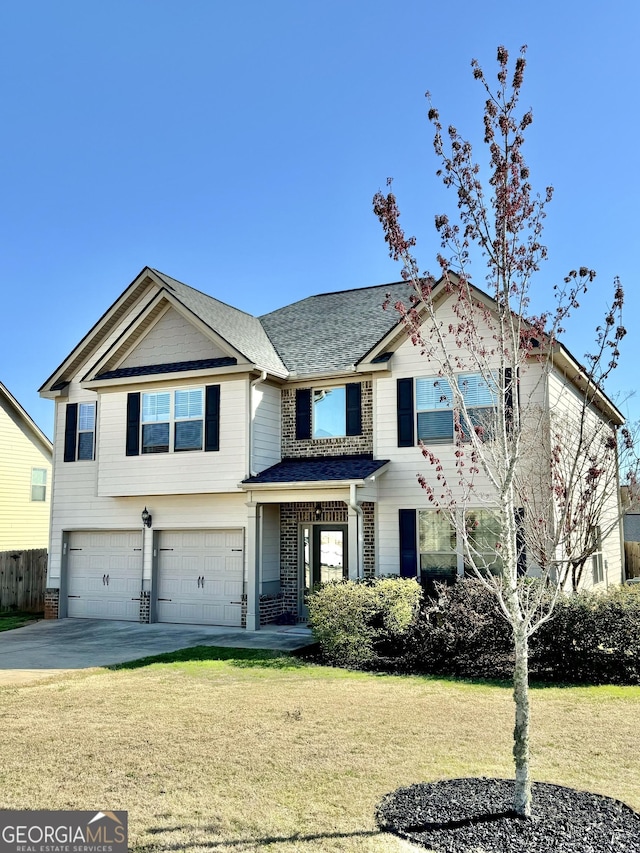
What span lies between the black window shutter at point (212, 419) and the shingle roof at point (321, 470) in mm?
1324

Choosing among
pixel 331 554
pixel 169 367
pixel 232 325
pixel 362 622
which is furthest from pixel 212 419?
pixel 362 622

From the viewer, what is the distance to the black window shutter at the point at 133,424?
18.1 meters

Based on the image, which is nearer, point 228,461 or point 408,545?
point 408,545

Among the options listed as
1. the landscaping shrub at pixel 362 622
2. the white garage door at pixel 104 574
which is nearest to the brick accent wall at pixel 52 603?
the white garage door at pixel 104 574

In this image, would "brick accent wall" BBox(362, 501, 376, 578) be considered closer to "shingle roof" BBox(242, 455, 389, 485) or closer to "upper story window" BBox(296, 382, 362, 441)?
"shingle roof" BBox(242, 455, 389, 485)

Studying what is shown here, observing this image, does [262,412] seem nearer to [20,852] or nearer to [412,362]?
[412,362]

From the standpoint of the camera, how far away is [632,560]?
27328 mm

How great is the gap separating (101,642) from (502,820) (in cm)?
1178

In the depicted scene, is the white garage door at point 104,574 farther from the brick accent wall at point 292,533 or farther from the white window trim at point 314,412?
the white window trim at point 314,412

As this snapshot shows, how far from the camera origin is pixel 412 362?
53.3 ft

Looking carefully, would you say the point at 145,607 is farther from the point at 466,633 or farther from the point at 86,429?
the point at 466,633

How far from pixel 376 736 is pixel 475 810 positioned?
244cm

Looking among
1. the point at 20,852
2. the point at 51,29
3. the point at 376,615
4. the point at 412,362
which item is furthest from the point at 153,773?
the point at 51,29

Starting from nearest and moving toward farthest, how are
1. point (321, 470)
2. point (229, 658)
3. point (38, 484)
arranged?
1. point (229, 658)
2. point (321, 470)
3. point (38, 484)
